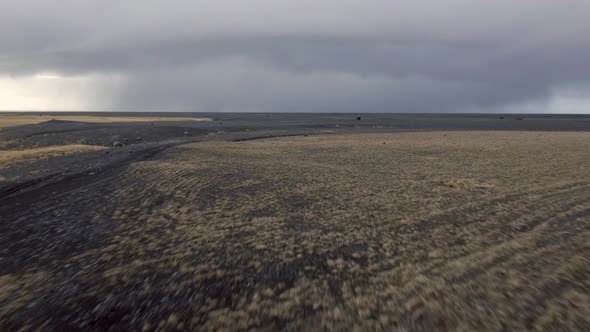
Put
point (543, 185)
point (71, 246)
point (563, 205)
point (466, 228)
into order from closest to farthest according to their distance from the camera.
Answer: point (71, 246) → point (466, 228) → point (563, 205) → point (543, 185)

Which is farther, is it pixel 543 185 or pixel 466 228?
pixel 543 185

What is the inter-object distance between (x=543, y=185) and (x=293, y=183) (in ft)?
25.4

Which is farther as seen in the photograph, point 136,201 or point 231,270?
point 136,201

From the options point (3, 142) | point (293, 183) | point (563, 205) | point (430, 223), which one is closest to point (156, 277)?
point (430, 223)

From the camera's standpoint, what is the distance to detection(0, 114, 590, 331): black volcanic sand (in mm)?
4719

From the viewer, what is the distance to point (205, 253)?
664cm

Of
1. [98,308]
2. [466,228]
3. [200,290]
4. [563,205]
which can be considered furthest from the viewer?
[563,205]

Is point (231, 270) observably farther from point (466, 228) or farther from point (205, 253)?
point (466, 228)

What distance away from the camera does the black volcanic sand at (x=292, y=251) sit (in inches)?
186

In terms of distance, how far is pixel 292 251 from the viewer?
677cm

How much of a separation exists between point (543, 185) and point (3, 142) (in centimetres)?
4041

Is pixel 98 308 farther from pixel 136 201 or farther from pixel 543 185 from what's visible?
pixel 543 185

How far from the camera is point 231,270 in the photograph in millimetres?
6000

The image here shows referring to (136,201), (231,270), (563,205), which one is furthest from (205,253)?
(563,205)
